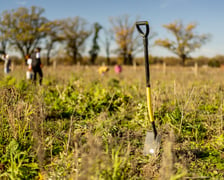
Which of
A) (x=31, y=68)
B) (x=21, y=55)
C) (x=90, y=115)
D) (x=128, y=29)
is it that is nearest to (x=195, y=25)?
(x=128, y=29)

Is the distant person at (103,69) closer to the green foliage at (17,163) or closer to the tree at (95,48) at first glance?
the green foliage at (17,163)

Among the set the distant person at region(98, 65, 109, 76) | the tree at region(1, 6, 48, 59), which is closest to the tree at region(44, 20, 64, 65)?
the tree at region(1, 6, 48, 59)

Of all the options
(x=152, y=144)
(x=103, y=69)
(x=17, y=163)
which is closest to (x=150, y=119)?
(x=152, y=144)

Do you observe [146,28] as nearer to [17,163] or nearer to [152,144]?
[152,144]

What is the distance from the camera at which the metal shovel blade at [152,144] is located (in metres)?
2.43

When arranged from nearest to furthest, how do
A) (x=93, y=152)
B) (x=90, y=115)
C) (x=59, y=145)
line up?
(x=93, y=152)
(x=59, y=145)
(x=90, y=115)

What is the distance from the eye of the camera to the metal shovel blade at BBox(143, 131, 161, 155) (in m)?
2.43

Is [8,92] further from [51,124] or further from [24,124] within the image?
[51,124]

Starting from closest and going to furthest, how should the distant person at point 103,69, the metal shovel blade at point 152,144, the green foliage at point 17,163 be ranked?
the green foliage at point 17,163
the metal shovel blade at point 152,144
the distant person at point 103,69

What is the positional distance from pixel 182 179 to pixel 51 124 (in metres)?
2.26

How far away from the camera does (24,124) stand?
289 centimetres

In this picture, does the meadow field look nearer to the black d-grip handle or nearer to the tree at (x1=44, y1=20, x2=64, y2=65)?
the black d-grip handle

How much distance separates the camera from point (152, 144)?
2.48 meters

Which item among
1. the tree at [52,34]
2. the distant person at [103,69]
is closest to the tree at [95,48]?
the tree at [52,34]
